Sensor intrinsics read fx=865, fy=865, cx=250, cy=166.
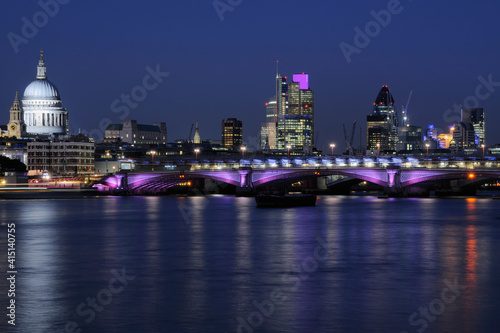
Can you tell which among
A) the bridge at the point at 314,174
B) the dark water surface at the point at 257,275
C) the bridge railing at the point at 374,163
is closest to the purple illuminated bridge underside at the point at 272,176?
the bridge at the point at 314,174

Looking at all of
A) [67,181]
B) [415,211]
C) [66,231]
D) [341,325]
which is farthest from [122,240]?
[67,181]

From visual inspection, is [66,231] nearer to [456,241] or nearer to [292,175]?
[456,241]

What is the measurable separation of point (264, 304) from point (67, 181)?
121 meters

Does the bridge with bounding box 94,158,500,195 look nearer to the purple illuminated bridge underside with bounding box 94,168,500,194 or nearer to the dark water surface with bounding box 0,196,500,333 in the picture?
the purple illuminated bridge underside with bounding box 94,168,500,194

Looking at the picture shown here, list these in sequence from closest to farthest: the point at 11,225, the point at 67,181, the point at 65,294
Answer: the point at 65,294 < the point at 11,225 < the point at 67,181

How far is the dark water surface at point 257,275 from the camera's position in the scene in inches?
1021

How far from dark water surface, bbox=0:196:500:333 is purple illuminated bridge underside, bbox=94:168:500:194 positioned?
29705 millimetres

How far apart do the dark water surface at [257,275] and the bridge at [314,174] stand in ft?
104

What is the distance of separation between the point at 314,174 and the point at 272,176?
7.34 metres

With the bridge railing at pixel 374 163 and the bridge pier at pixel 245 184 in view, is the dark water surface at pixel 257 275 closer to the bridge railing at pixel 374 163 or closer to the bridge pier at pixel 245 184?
the bridge railing at pixel 374 163

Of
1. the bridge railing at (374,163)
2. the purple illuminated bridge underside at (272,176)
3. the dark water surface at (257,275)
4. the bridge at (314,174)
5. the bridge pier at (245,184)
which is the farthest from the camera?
the bridge pier at (245,184)

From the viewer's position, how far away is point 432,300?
95.2 ft

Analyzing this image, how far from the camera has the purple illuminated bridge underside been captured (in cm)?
9563

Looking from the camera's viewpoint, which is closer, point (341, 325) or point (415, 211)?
point (341, 325)
